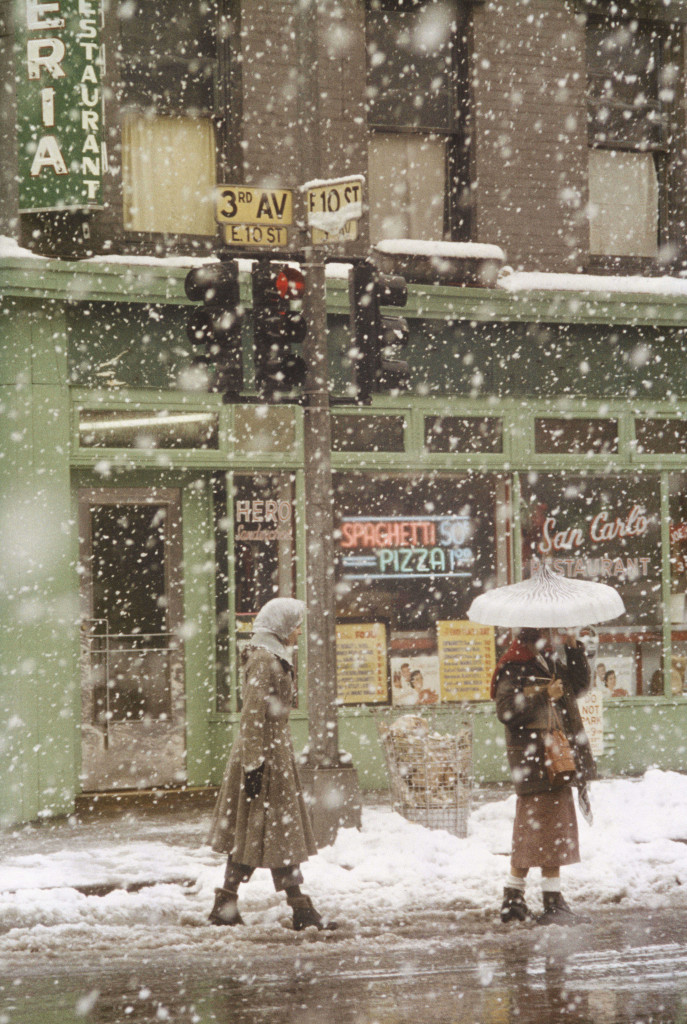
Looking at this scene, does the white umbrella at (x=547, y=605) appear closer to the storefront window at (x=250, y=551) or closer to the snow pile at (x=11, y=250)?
the storefront window at (x=250, y=551)

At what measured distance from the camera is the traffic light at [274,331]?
10.3 m

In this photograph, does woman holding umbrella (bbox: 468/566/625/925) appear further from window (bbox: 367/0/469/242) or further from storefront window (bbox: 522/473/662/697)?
window (bbox: 367/0/469/242)

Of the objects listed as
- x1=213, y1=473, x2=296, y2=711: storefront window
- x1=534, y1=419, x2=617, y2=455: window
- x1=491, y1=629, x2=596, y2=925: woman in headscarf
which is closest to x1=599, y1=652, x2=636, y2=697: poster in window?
x1=534, y1=419, x2=617, y2=455: window

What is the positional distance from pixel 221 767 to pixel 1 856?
2.79 metres

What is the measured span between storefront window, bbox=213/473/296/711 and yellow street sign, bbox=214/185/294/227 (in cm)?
305

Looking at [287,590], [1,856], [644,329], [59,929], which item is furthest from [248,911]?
[644,329]

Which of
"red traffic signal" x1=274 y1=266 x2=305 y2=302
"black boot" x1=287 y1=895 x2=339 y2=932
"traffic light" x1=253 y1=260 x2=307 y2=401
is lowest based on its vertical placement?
"black boot" x1=287 y1=895 x2=339 y2=932

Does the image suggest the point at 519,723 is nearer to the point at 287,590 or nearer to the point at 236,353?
the point at 236,353

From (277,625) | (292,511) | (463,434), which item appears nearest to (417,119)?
(463,434)

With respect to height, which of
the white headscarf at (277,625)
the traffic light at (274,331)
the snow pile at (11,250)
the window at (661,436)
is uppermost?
the snow pile at (11,250)

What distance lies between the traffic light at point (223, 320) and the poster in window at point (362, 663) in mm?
3529

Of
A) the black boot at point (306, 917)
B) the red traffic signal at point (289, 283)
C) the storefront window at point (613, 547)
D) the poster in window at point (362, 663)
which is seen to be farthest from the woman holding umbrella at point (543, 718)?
the storefront window at point (613, 547)

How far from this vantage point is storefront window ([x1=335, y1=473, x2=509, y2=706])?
13.0 meters

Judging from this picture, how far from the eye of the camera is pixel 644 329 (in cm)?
1412
